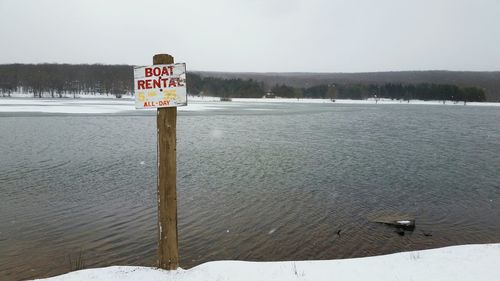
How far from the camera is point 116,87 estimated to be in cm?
16188

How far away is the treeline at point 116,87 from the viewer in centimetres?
14550

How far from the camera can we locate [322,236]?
9.63 meters

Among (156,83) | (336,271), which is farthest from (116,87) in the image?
(336,271)

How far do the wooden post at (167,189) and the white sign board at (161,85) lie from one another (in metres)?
0.16

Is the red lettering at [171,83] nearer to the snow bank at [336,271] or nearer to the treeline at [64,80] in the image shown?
the snow bank at [336,271]

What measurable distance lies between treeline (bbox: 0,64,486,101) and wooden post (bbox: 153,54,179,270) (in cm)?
14411

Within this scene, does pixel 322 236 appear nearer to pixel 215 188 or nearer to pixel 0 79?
pixel 215 188

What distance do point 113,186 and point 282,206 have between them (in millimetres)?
6307

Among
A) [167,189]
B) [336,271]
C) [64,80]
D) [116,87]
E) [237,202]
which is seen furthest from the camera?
[116,87]

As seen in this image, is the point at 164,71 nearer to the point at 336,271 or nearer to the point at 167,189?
the point at 167,189

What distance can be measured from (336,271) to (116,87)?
16851 cm

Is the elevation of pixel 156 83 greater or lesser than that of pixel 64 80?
lesser

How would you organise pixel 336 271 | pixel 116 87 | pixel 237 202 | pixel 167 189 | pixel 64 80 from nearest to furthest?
1. pixel 167 189
2. pixel 336 271
3. pixel 237 202
4. pixel 64 80
5. pixel 116 87

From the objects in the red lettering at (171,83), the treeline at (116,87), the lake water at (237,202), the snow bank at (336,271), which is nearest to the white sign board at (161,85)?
the red lettering at (171,83)
